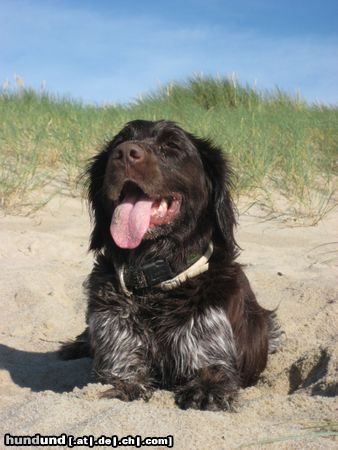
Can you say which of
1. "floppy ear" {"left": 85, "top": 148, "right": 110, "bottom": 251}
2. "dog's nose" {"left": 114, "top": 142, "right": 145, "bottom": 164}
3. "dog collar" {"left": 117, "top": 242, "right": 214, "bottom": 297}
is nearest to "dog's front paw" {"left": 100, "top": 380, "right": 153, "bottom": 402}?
"dog collar" {"left": 117, "top": 242, "right": 214, "bottom": 297}

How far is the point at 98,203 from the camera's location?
13.8ft

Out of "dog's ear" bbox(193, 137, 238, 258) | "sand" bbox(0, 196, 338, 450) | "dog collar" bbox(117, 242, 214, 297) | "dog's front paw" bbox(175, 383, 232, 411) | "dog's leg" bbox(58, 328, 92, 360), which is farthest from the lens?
"dog's leg" bbox(58, 328, 92, 360)

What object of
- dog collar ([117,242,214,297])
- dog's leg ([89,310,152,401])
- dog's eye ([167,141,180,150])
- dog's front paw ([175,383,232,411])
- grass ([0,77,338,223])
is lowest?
dog's front paw ([175,383,232,411])

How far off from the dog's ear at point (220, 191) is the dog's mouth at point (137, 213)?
309mm

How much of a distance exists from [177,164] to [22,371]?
1.82 metres

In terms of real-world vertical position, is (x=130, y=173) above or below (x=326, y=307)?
above

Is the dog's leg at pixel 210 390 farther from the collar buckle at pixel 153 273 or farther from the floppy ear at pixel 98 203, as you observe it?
the floppy ear at pixel 98 203

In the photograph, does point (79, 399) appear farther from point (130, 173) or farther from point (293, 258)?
point (293, 258)

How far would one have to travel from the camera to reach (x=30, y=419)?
298 centimetres

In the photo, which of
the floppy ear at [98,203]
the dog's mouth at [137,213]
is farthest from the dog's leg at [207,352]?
the floppy ear at [98,203]

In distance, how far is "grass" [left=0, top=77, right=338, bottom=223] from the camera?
845cm

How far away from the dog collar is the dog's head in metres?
0.15

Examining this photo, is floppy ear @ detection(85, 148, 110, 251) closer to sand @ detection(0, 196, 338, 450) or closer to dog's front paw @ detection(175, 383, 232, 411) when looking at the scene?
sand @ detection(0, 196, 338, 450)

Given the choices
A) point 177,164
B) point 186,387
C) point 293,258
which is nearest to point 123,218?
point 177,164
